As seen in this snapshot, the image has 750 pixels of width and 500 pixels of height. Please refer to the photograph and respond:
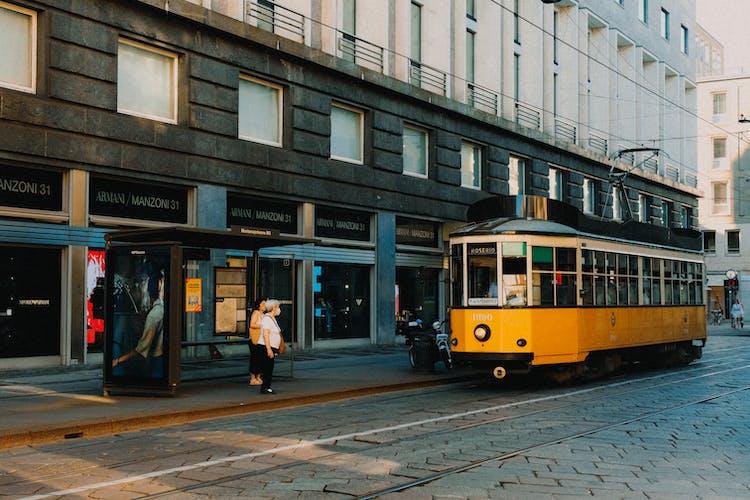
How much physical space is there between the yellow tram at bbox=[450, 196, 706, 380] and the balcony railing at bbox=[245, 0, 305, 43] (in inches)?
297

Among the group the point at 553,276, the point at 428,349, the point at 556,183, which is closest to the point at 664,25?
the point at 556,183

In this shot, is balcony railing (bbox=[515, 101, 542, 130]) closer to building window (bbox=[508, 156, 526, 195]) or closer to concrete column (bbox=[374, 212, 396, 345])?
building window (bbox=[508, 156, 526, 195])

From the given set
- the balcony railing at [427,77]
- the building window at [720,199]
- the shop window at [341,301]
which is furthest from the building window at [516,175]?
the building window at [720,199]

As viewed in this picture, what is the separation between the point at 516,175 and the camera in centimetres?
3128

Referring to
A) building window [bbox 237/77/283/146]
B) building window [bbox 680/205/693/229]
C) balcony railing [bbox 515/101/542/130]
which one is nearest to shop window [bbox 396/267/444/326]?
building window [bbox 237/77/283/146]

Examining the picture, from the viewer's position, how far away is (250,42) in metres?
20.2

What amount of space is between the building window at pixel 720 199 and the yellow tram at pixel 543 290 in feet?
156

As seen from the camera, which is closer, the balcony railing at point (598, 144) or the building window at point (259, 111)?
the building window at point (259, 111)

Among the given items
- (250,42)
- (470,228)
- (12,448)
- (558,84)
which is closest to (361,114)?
(250,42)

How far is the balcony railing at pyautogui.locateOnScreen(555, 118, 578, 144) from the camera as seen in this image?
34.7m

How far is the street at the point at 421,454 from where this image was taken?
721 cm

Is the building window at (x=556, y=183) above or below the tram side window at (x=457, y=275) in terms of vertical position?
above

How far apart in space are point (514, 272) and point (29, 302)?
8755 millimetres

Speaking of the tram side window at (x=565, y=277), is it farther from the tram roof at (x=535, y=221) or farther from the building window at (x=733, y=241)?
the building window at (x=733, y=241)
